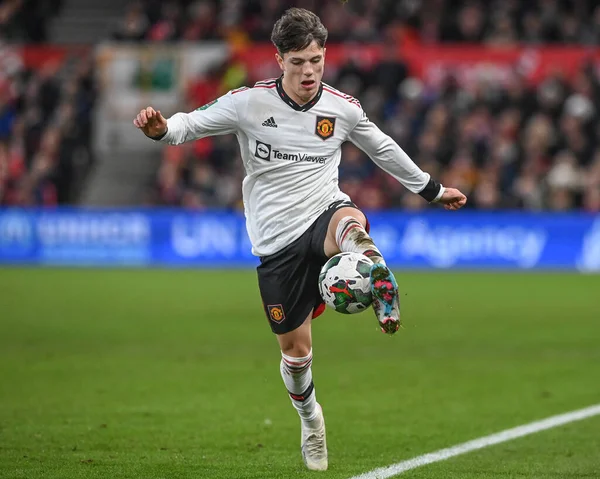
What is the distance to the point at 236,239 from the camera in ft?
74.3

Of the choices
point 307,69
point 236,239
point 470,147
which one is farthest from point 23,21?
point 307,69

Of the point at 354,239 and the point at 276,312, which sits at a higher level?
the point at 354,239

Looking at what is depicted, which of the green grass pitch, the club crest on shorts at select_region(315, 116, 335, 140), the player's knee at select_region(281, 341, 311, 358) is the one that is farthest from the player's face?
the green grass pitch

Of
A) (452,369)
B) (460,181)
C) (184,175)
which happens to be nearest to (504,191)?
(460,181)

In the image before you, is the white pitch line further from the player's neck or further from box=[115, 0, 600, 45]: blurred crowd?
box=[115, 0, 600, 45]: blurred crowd

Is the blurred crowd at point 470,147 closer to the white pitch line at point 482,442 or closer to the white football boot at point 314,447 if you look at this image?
the white pitch line at point 482,442

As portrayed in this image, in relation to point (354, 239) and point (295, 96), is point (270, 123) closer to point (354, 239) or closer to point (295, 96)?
point (295, 96)

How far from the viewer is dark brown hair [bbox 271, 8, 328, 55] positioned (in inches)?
272

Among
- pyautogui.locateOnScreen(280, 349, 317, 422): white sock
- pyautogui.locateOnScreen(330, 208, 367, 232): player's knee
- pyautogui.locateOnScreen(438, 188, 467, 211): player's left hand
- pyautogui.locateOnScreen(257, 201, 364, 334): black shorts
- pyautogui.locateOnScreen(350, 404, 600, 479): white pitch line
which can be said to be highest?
pyautogui.locateOnScreen(330, 208, 367, 232): player's knee

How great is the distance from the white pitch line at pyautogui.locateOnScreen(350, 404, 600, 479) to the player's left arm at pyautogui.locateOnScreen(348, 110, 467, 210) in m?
1.66

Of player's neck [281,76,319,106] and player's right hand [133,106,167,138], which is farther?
player's neck [281,76,319,106]

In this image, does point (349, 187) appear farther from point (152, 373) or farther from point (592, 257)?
point (152, 373)

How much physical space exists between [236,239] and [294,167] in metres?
15.5

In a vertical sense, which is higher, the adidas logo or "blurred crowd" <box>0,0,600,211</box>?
the adidas logo
